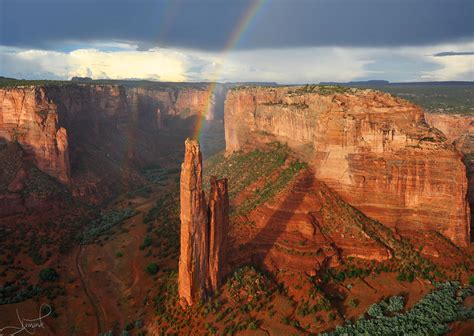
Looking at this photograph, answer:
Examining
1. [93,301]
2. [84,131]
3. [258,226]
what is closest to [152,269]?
[93,301]

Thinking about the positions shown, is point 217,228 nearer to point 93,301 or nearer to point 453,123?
point 93,301

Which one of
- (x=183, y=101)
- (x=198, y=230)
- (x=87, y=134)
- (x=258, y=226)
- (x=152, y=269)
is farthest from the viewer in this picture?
(x=183, y=101)

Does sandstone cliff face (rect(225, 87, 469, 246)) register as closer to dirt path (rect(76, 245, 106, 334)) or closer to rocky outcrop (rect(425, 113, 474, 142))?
dirt path (rect(76, 245, 106, 334))

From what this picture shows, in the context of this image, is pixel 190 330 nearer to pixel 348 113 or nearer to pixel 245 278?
pixel 245 278

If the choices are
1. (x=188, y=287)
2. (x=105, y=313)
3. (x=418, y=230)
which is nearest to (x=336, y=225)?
(x=418, y=230)

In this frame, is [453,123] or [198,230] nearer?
[198,230]

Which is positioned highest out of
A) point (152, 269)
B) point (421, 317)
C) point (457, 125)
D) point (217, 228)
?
point (457, 125)
